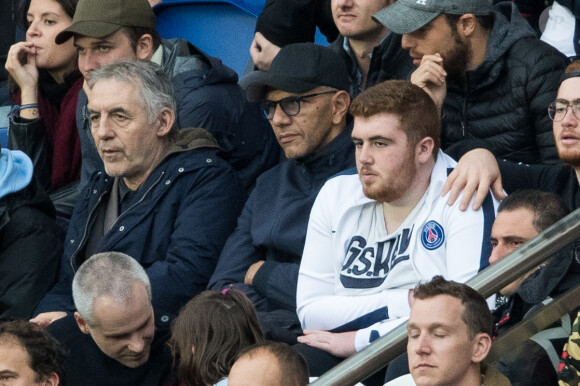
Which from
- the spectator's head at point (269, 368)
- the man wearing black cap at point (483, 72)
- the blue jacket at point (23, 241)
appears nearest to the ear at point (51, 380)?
the spectator's head at point (269, 368)

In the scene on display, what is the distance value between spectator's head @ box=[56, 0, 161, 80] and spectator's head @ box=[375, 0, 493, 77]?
5.25 feet

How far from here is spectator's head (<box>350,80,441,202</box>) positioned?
194 inches

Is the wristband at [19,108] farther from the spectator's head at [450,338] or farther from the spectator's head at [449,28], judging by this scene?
the spectator's head at [450,338]

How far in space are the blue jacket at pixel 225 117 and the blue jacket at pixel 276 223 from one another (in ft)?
2.13

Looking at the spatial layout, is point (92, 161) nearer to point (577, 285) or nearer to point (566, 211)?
point (566, 211)

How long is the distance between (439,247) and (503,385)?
101 cm

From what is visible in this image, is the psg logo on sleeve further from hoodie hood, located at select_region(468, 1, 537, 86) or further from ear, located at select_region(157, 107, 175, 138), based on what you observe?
ear, located at select_region(157, 107, 175, 138)

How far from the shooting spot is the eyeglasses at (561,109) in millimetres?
4887

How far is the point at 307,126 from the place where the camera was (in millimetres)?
5641

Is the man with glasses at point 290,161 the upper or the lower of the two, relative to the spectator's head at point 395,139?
lower

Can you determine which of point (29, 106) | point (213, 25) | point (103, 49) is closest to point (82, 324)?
point (103, 49)

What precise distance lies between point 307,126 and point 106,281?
118 centimetres

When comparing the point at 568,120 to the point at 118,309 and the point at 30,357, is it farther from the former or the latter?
the point at 30,357

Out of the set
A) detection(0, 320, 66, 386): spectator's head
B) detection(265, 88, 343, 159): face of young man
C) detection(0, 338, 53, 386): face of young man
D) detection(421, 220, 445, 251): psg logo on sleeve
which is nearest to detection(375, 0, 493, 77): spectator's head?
detection(265, 88, 343, 159): face of young man
